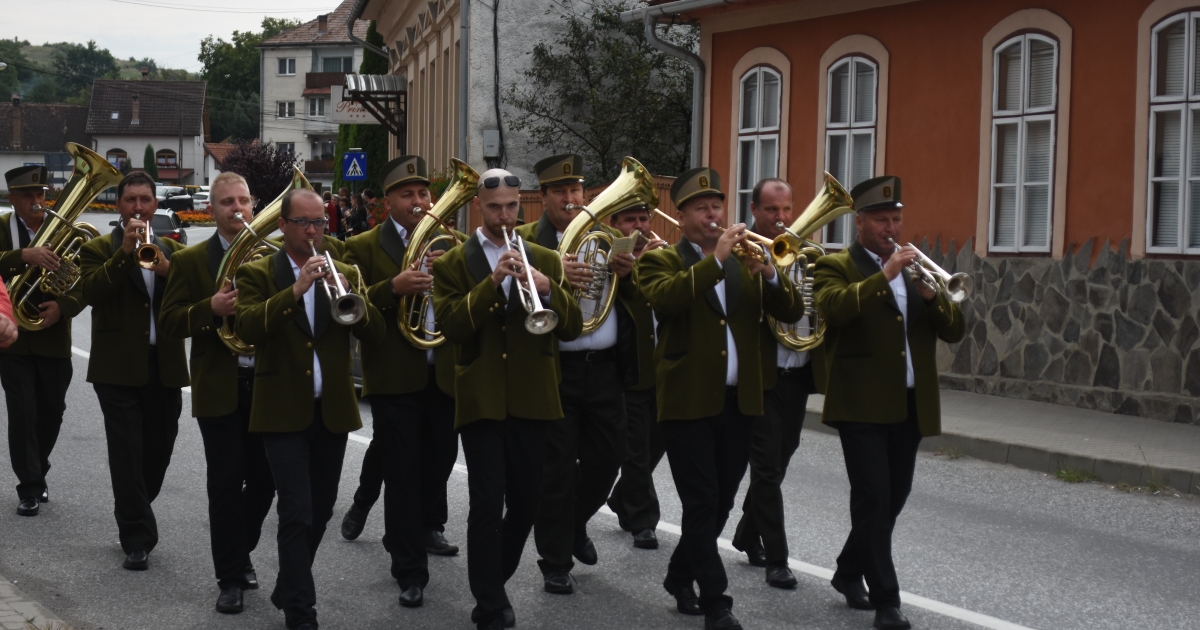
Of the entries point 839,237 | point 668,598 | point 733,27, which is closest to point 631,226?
point 668,598

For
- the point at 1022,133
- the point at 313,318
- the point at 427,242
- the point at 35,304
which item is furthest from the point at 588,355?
the point at 1022,133

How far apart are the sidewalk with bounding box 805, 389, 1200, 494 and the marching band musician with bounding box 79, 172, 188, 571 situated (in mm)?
6483

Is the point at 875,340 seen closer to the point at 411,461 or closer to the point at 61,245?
the point at 411,461

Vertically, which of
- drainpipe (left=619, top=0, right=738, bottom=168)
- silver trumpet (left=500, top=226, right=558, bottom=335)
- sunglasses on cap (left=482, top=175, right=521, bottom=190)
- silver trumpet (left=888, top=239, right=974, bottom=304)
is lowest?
silver trumpet (left=500, top=226, right=558, bottom=335)

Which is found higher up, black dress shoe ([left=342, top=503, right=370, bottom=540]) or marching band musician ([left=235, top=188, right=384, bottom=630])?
marching band musician ([left=235, top=188, right=384, bottom=630])

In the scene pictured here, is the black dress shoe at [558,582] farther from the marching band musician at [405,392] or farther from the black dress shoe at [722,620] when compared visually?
the black dress shoe at [722,620]

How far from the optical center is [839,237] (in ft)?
56.0

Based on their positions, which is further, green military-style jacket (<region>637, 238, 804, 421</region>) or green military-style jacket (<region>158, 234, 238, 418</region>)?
green military-style jacket (<region>158, 234, 238, 418</region>)

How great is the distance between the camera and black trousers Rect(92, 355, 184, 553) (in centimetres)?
749

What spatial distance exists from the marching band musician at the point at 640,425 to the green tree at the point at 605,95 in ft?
52.0

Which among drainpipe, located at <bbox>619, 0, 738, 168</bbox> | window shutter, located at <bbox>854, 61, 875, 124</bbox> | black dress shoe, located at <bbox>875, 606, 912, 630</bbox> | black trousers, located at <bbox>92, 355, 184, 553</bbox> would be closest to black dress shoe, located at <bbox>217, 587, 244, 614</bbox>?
black trousers, located at <bbox>92, 355, 184, 553</bbox>

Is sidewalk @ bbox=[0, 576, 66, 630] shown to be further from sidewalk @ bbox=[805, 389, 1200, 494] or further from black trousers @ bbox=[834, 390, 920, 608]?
sidewalk @ bbox=[805, 389, 1200, 494]

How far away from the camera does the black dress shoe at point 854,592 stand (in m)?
6.59

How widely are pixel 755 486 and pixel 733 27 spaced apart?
40.6 feet
